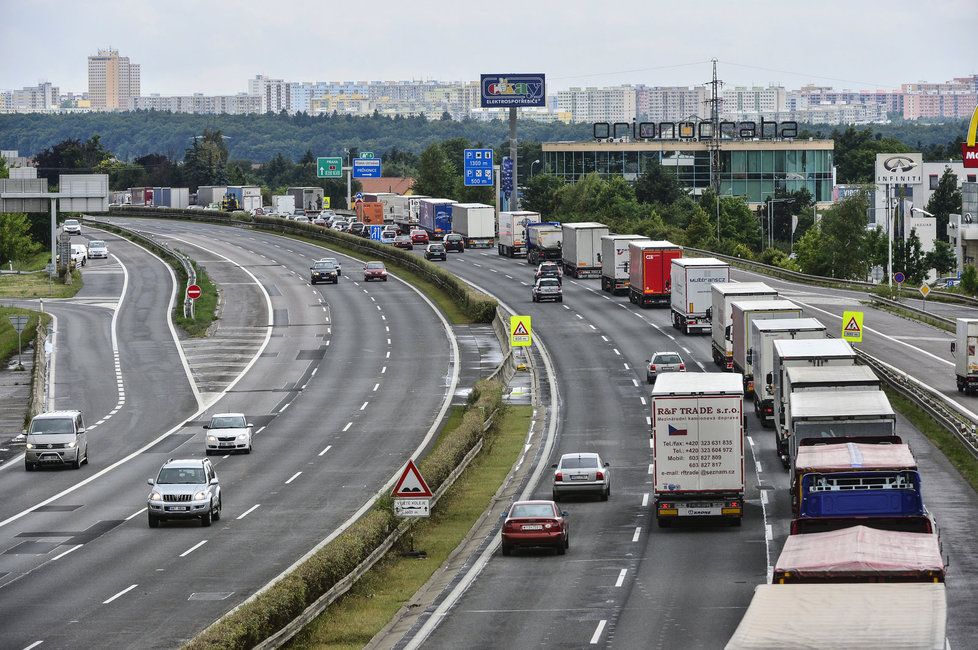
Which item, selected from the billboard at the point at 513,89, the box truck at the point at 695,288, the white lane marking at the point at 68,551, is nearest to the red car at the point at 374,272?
the box truck at the point at 695,288

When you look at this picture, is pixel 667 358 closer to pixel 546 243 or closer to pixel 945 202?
pixel 546 243

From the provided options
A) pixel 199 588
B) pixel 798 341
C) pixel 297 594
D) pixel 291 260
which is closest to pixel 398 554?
pixel 199 588

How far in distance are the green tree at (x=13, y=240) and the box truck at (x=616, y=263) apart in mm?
57428

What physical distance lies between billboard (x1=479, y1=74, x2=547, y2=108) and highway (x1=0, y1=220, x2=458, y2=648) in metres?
58.4

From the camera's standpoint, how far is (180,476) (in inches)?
1565

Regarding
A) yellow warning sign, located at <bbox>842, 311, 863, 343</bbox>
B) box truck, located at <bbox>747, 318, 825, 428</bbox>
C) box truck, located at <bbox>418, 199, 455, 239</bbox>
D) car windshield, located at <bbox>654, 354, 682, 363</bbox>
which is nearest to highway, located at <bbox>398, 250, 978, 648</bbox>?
box truck, located at <bbox>747, 318, 825, 428</bbox>

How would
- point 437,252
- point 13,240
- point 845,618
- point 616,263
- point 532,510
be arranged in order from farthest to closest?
point 13,240, point 437,252, point 616,263, point 532,510, point 845,618

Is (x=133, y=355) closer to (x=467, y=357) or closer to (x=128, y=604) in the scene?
(x=467, y=357)

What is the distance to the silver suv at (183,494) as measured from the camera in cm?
3912

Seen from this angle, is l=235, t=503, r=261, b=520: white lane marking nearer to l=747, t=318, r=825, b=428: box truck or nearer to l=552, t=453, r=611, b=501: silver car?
l=552, t=453, r=611, b=501: silver car

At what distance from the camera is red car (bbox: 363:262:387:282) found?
354ft

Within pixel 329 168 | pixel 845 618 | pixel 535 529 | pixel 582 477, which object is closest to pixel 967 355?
pixel 582 477

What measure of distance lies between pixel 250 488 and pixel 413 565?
43.0 ft

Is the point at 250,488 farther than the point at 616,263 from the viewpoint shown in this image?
No
